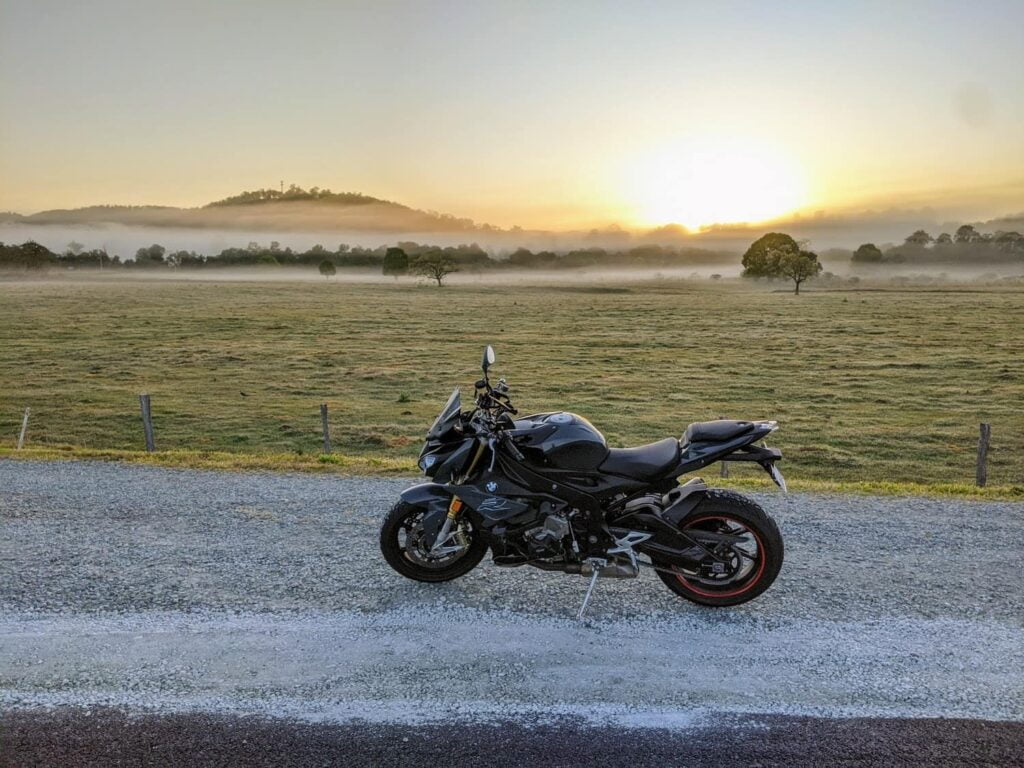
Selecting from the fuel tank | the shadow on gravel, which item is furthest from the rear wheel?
the shadow on gravel

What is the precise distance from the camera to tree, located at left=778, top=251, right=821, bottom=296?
3620 inches

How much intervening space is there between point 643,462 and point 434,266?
108082 mm

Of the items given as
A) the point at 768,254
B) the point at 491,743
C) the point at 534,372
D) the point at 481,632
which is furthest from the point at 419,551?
the point at 768,254

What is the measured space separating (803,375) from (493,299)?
51274 mm

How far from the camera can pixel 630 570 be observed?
5371 mm

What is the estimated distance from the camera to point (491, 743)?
384cm

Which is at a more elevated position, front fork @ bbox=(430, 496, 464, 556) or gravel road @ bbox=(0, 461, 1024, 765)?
front fork @ bbox=(430, 496, 464, 556)

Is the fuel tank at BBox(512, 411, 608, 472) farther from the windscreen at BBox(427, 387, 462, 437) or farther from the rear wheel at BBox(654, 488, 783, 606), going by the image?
the rear wheel at BBox(654, 488, 783, 606)

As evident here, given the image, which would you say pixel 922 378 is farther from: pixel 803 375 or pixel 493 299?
pixel 493 299

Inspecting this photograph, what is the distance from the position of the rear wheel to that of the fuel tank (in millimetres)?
885

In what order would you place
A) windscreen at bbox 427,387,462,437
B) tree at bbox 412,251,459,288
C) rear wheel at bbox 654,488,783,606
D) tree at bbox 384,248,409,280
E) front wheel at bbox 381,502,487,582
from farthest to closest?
tree at bbox 384,248,409,280 < tree at bbox 412,251,459,288 < front wheel at bbox 381,502,487,582 < windscreen at bbox 427,387,462,437 < rear wheel at bbox 654,488,783,606

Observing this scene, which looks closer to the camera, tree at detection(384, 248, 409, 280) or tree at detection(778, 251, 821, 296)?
tree at detection(778, 251, 821, 296)

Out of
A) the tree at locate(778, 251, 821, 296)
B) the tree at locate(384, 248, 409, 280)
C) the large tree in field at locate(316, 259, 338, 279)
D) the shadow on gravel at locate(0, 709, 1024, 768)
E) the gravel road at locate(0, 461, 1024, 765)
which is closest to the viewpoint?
the shadow on gravel at locate(0, 709, 1024, 768)

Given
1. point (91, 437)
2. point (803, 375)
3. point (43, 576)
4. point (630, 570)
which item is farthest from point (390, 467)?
point (803, 375)
